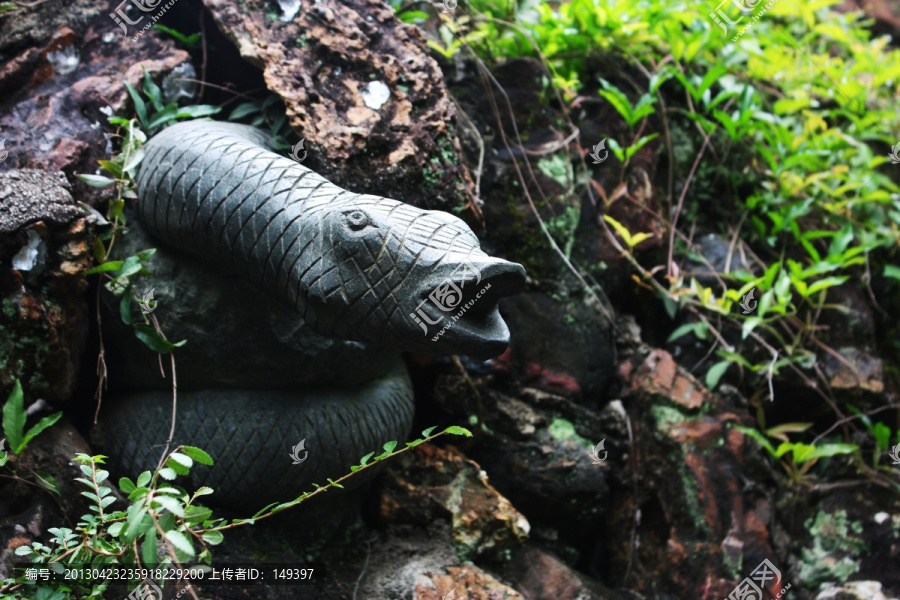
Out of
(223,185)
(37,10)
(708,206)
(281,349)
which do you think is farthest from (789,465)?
(37,10)

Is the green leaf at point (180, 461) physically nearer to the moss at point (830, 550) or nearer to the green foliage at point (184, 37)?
the green foliage at point (184, 37)

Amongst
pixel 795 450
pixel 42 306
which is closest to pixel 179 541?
pixel 42 306

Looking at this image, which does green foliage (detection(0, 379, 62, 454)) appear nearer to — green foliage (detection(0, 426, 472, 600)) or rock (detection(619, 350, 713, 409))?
green foliage (detection(0, 426, 472, 600))

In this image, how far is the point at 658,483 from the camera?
2.36 m

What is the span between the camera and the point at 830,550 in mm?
2430

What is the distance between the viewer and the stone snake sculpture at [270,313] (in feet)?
4.65

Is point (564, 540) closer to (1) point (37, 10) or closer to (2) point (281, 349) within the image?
(2) point (281, 349)
